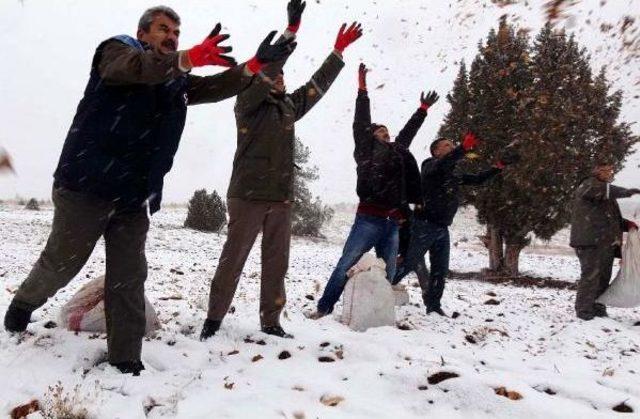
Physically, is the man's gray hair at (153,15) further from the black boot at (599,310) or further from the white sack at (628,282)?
the black boot at (599,310)

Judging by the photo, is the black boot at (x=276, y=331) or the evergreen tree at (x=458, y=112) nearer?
the black boot at (x=276, y=331)

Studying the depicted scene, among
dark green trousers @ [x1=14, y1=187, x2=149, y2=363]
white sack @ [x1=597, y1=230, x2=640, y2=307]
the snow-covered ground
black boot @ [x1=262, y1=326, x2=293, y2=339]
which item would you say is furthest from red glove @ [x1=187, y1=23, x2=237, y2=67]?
white sack @ [x1=597, y1=230, x2=640, y2=307]

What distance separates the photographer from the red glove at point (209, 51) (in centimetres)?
263

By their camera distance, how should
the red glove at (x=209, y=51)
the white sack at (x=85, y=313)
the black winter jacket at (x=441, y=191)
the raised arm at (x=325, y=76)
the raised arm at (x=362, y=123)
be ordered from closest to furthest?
the red glove at (x=209, y=51) → the white sack at (x=85, y=313) → the raised arm at (x=325, y=76) → the raised arm at (x=362, y=123) → the black winter jacket at (x=441, y=191)

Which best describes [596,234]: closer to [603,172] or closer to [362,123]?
[603,172]

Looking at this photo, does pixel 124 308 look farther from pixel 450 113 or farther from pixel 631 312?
pixel 450 113

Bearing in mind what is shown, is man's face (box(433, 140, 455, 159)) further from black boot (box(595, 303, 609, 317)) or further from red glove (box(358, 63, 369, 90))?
black boot (box(595, 303, 609, 317))

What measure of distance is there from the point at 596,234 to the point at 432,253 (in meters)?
2.40

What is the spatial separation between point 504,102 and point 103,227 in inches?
646

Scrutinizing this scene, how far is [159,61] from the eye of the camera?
8.73 feet

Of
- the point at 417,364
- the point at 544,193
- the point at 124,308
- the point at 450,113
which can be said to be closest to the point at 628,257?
the point at 417,364

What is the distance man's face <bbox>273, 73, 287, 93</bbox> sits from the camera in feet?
14.1

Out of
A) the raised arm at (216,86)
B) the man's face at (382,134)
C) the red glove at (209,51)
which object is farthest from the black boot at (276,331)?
the man's face at (382,134)

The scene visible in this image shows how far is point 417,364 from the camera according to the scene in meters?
3.65
